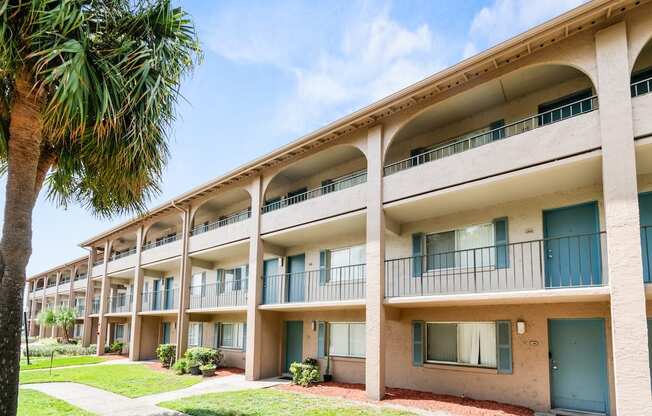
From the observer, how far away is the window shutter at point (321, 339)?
17484mm

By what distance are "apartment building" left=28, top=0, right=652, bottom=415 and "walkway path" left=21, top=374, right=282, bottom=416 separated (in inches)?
52.8

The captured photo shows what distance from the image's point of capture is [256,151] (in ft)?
60.9

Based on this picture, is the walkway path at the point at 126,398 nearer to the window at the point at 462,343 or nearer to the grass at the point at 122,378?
the grass at the point at 122,378

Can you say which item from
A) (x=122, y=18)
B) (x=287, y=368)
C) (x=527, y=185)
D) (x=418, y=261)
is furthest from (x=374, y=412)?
(x=122, y=18)

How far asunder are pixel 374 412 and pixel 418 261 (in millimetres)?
5134

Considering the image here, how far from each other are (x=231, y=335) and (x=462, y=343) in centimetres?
1286

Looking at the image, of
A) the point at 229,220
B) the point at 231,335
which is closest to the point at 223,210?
the point at 229,220

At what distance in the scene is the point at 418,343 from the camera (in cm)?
1441

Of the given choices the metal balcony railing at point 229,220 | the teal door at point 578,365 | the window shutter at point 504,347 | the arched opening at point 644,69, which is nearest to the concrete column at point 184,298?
the metal balcony railing at point 229,220

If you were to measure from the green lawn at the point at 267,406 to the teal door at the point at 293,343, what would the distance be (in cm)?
429

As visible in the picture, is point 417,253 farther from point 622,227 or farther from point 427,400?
point 622,227

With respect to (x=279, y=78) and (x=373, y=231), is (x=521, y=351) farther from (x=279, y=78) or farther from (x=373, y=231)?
(x=279, y=78)

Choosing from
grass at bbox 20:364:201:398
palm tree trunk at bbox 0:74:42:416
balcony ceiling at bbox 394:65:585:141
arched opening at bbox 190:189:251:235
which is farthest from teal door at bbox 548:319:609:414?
arched opening at bbox 190:189:251:235

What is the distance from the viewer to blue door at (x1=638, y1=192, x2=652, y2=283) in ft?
33.2
